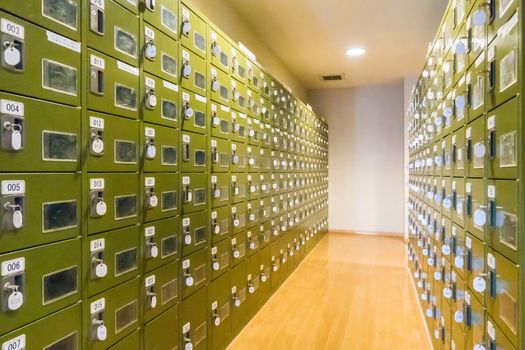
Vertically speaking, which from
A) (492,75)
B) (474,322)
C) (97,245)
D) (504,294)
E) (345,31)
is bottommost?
(474,322)

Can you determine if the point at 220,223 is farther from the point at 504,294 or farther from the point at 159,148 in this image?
the point at 504,294

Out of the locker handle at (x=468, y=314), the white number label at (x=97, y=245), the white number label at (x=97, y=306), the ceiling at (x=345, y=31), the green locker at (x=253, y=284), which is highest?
the ceiling at (x=345, y=31)

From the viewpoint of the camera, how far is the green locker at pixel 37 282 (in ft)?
3.14

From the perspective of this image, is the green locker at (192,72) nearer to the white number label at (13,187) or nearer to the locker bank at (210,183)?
the locker bank at (210,183)

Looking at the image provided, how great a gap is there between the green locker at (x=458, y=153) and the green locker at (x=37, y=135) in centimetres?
151

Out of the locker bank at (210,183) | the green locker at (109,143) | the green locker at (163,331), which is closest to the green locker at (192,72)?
the locker bank at (210,183)

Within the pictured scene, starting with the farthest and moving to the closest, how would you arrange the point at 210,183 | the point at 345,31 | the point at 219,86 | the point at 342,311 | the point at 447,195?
1. the point at 345,31
2. the point at 342,311
3. the point at 219,86
4. the point at 210,183
5. the point at 447,195

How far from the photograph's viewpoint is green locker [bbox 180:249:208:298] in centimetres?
190

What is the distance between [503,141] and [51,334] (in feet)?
4.83

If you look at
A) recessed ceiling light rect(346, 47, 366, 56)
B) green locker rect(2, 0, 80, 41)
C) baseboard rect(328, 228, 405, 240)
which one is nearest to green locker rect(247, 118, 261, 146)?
green locker rect(2, 0, 80, 41)

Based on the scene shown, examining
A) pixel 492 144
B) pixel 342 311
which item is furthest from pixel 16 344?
pixel 342 311

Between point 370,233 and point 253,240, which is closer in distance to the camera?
point 253,240

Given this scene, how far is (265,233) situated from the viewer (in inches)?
129

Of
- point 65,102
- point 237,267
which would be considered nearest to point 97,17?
point 65,102
